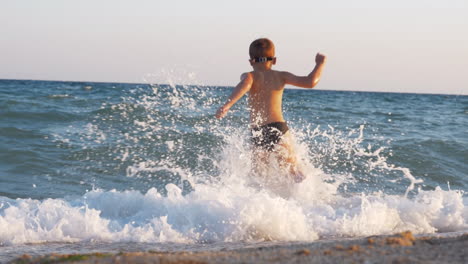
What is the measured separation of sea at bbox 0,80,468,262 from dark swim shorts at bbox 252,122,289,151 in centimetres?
21

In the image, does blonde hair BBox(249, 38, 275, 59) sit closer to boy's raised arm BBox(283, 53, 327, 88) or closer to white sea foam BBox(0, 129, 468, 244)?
boy's raised arm BBox(283, 53, 327, 88)

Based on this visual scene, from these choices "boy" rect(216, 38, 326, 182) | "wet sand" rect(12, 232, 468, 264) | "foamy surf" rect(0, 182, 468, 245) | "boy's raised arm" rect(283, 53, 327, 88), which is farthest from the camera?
"boy" rect(216, 38, 326, 182)

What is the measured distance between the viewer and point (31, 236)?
14.5 feet

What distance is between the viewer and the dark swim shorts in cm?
518

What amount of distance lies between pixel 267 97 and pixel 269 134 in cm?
35

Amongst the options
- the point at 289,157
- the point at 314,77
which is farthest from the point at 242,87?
the point at 289,157

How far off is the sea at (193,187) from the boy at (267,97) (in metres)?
0.17

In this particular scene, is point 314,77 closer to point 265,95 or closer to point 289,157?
point 265,95

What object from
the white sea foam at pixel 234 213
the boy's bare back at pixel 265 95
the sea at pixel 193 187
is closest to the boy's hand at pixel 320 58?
the boy's bare back at pixel 265 95

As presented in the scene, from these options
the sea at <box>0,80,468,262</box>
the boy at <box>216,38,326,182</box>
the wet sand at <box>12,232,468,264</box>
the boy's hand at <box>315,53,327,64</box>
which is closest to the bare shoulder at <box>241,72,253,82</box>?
the boy at <box>216,38,326,182</box>

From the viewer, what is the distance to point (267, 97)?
5.18 m

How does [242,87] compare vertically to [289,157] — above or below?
above

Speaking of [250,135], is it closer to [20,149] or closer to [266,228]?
[266,228]

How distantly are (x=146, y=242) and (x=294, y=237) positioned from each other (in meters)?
1.22
